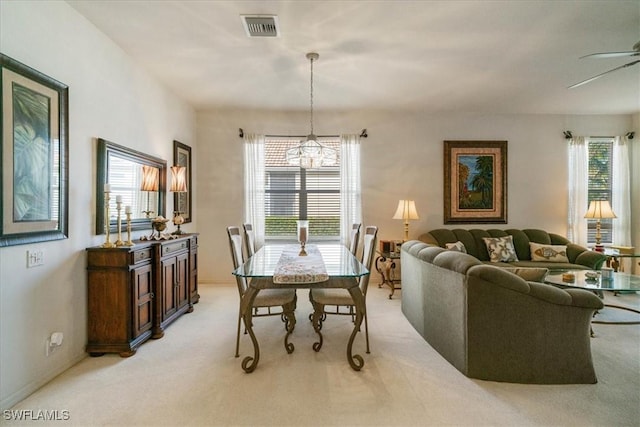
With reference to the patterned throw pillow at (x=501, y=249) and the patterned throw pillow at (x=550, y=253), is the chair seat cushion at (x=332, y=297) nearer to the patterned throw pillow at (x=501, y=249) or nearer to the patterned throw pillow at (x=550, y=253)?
the patterned throw pillow at (x=501, y=249)

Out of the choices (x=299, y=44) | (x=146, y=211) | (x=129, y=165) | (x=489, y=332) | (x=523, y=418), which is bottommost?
(x=523, y=418)

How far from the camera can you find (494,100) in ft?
15.1

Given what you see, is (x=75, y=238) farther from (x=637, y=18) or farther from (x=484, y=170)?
(x=484, y=170)

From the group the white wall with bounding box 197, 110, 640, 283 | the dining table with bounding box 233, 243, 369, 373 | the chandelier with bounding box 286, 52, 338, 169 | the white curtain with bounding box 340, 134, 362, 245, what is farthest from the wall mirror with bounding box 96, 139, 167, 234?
the white curtain with bounding box 340, 134, 362, 245

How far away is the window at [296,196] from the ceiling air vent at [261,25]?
2400 millimetres

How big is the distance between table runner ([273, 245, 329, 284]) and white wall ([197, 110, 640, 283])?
2.44m

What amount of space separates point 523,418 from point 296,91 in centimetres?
404

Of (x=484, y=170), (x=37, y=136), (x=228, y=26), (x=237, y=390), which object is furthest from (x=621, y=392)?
(x=37, y=136)

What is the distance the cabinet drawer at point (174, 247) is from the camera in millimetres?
3150

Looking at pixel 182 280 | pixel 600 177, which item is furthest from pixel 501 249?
pixel 182 280

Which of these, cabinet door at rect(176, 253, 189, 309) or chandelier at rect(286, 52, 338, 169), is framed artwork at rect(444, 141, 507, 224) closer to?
chandelier at rect(286, 52, 338, 169)

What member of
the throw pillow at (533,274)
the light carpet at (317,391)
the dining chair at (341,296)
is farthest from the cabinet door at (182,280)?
the throw pillow at (533,274)

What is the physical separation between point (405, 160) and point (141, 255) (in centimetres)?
408

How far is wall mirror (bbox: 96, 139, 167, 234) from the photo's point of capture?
110 inches
